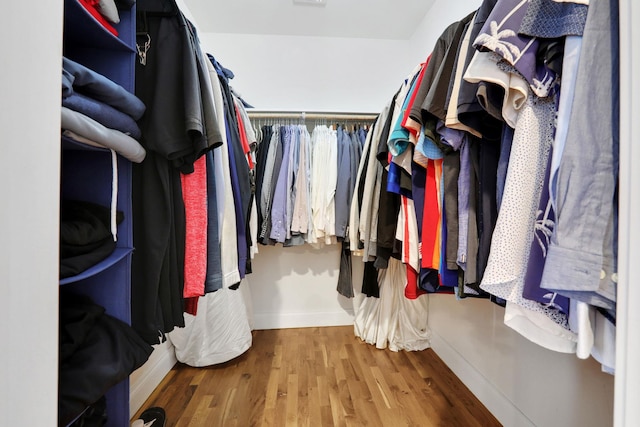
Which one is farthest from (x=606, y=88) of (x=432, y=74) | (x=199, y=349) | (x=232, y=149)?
(x=199, y=349)

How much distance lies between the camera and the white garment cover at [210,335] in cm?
161

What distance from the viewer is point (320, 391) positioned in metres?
1.40

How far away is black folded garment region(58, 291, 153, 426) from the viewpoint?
54cm

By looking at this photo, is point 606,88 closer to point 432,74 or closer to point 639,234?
point 639,234

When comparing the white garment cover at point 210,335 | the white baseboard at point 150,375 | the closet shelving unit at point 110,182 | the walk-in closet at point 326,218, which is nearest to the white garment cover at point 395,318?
the walk-in closet at point 326,218

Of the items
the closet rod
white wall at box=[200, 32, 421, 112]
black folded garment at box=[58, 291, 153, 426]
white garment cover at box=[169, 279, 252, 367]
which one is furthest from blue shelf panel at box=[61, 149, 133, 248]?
white wall at box=[200, 32, 421, 112]

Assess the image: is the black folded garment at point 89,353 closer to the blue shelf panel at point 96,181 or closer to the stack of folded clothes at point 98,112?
the blue shelf panel at point 96,181

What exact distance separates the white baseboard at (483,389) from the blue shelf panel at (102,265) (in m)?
1.66

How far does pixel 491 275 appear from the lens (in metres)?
0.56

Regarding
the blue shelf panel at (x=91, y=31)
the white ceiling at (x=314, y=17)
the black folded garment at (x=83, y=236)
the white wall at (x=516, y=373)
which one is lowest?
the white wall at (x=516, y=373)

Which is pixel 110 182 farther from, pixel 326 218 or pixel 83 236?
pixel 326 218

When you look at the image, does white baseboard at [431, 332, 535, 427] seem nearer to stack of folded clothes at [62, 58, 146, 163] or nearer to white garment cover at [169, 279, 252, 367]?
white garment cover at [169, 279, 252, 367]

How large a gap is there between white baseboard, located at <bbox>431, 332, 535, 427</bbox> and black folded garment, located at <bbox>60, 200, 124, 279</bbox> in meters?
1.70

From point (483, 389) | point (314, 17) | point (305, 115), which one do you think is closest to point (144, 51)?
point (305, 115)
